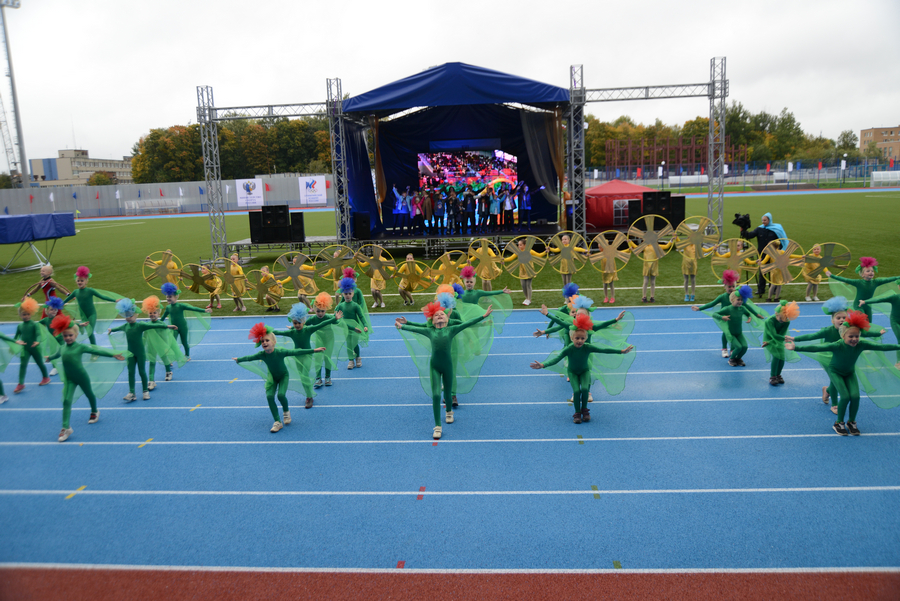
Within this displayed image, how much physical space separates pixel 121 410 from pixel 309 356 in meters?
3.14

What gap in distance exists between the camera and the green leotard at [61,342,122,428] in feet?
25.1

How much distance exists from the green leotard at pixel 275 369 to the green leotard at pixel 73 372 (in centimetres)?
208

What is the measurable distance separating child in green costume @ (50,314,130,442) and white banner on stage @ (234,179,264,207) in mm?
45801

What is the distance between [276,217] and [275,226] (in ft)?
1.13

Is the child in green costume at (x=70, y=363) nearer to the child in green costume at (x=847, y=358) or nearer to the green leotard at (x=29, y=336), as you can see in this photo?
the green leotard at (x=29, y=336)

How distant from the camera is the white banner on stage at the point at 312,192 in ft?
171

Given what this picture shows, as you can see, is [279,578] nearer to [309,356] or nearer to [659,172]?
[309,356]

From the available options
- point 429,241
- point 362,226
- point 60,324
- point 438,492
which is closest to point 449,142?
point 429,241

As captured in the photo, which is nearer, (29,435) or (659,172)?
(29,435)

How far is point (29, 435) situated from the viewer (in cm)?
797

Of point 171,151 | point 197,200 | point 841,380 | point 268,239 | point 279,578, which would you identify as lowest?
point 279,578

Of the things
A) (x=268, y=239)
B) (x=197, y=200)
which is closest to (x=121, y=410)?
(x=268, y=239)

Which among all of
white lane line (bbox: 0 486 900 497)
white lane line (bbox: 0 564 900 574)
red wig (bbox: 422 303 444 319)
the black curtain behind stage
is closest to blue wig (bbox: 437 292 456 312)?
red wig (bbox: 422 303 444 319)

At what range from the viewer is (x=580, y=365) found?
744 cm
